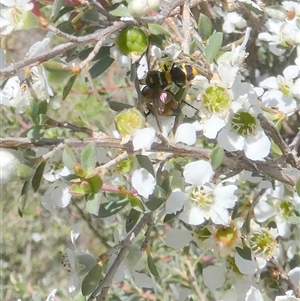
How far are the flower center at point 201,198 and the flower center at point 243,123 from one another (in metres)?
0.10

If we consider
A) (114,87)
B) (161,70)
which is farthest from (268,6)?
(114,87)

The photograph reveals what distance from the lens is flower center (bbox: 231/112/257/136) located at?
0.80 metres

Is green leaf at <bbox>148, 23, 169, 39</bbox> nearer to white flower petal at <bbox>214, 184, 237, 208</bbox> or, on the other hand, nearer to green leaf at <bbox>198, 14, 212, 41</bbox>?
green leaf at <bbox>198, 14, 212, 41</bbox>

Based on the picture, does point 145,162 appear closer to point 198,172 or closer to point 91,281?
point 198,172

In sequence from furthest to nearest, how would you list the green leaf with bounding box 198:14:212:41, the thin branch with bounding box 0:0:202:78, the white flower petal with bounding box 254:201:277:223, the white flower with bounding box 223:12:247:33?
the white flower with bounding box 223:12:247:33, the white flower petal with bounding box 254:201:277:223, the green leaf with bounding box 198:14:212:41, the thin branch with bounding box 0:0:202:78

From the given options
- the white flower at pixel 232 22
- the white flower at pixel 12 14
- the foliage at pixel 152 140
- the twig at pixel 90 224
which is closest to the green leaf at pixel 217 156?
the foliage at pixel 152 140

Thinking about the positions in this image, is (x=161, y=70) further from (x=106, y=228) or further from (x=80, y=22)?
(x=106, y=228)

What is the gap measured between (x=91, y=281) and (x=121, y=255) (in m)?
0.06

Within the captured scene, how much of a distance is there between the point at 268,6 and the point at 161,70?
348mm

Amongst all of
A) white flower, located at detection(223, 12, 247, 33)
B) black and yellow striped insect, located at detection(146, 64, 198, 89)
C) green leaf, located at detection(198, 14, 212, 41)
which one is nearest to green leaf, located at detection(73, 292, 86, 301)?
black and yellow striped insect, located at detection(146, 64, 198, 89)

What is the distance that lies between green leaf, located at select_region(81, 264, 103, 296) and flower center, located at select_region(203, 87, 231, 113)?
0.95ft

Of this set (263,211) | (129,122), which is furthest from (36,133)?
(263,211)

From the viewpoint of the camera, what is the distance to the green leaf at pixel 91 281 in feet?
2.63

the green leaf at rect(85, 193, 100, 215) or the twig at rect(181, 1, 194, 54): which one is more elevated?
the twig at rect(181, 1, 194, 54)
